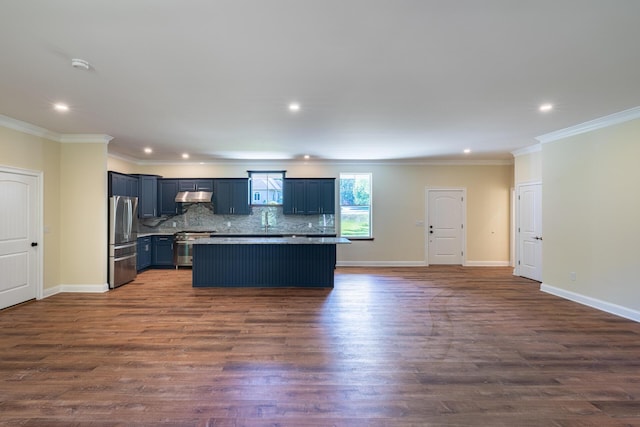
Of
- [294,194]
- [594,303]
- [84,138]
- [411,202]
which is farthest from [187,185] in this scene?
[594,303]

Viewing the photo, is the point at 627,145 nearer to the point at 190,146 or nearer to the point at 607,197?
the point at 607,197

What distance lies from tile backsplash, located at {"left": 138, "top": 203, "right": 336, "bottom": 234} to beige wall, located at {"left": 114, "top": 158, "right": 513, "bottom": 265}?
88 cm

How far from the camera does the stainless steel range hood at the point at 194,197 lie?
7293mm

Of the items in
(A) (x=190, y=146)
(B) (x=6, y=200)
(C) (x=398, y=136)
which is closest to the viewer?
(B) (x=6, y=200)

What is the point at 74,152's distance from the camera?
5223mm

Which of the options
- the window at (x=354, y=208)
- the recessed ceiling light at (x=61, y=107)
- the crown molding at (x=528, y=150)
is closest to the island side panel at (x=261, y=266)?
the window at (x=354, y=208)

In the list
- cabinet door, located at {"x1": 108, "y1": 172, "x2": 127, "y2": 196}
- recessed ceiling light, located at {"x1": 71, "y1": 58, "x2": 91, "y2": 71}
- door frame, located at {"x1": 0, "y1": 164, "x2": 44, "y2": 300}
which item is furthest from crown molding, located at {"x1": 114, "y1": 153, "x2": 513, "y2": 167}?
recessed ceiling light, located at {"x1": 71, "y1": 58, "x2": 91, "y2": 71}

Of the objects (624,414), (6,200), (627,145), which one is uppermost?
(627,145)

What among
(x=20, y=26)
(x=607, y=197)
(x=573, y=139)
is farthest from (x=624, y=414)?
(x=20, y=26)

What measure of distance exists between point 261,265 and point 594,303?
543 cm

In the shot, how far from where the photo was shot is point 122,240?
5.62 meters

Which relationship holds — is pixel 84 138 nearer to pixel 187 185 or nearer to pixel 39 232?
pixel 39 232

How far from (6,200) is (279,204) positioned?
482 cm

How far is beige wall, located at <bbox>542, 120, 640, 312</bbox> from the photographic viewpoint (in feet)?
13.1
